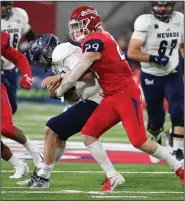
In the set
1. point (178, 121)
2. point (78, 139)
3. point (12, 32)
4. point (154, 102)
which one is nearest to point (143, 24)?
point (154, 102)

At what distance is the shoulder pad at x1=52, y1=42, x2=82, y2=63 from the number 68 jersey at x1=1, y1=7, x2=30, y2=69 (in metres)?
2.73

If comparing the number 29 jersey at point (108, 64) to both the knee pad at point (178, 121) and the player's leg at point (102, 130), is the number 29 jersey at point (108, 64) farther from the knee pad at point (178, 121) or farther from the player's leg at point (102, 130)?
the knee pad at point (178, 121)

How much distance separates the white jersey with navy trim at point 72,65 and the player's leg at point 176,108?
5.90ft

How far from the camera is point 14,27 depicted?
9.82 meters

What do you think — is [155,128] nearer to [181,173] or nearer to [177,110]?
[177,110]

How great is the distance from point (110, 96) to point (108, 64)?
26cm

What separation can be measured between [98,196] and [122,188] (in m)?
0.49

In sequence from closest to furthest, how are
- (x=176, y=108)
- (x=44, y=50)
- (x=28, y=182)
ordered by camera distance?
(x=44, y=50), (x=28, y=182), (x=176, y=108)

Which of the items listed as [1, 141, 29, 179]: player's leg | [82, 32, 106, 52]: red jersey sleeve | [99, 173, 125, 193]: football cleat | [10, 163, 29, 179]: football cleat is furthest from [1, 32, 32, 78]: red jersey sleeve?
[99, 173, 125, 193]: football cleat

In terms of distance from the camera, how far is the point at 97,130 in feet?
22.5

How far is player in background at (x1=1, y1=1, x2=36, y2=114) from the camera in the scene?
9.46 meters

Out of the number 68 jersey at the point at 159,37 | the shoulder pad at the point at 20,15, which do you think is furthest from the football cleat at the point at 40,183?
the shoulder pad at the point at 20,15

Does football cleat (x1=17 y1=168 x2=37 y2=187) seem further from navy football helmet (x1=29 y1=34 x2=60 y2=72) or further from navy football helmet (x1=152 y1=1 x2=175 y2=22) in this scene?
navy football helmet (x1=152 y1=1 x2=175 y2=22)

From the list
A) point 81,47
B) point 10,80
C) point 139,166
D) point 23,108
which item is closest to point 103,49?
point 81,47
